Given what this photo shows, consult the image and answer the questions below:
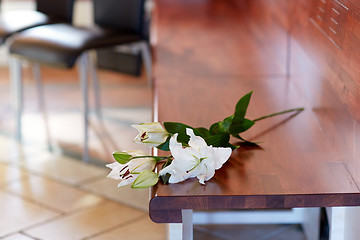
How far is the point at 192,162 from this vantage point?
1130 mm

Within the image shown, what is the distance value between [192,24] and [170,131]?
146 cm

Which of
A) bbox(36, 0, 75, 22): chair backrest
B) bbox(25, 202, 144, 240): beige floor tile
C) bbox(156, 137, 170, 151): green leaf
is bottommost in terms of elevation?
bbox(25, 202, 144, 240): beige floor tile

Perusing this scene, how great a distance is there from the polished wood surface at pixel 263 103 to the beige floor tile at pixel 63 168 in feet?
2.03

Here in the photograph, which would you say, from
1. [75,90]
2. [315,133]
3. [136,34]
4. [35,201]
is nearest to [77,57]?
[136,34]

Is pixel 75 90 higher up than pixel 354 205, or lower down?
lower down

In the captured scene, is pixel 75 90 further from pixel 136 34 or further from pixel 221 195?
A: pixel 221 195

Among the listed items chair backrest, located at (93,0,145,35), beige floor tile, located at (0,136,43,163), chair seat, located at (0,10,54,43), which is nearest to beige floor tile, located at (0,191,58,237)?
beige floor tile, located at (0,136,43,163)

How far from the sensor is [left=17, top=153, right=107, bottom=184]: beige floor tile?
8.13 ft

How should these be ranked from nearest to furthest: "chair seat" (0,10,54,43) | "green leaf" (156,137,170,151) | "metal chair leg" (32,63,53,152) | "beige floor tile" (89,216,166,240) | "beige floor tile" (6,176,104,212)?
"green leaf" (156,137,170,151) → "beige floor tile" (89,216,166,240) → "beige floor tile" (6,176,104,212) → "chair seat" (0,10,54,43) → "metal chair leg" (32,63,53,152)

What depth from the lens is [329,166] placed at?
1.26 meters

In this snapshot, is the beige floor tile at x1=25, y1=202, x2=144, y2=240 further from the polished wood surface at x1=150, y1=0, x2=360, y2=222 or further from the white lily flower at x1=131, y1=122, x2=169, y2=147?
the white lily flower at x1=131, y1=122, x2=169, y2=147

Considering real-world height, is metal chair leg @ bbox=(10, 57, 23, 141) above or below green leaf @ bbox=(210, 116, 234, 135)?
below

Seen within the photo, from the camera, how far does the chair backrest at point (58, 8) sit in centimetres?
315

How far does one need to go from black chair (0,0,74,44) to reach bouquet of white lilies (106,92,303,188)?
1886mm
